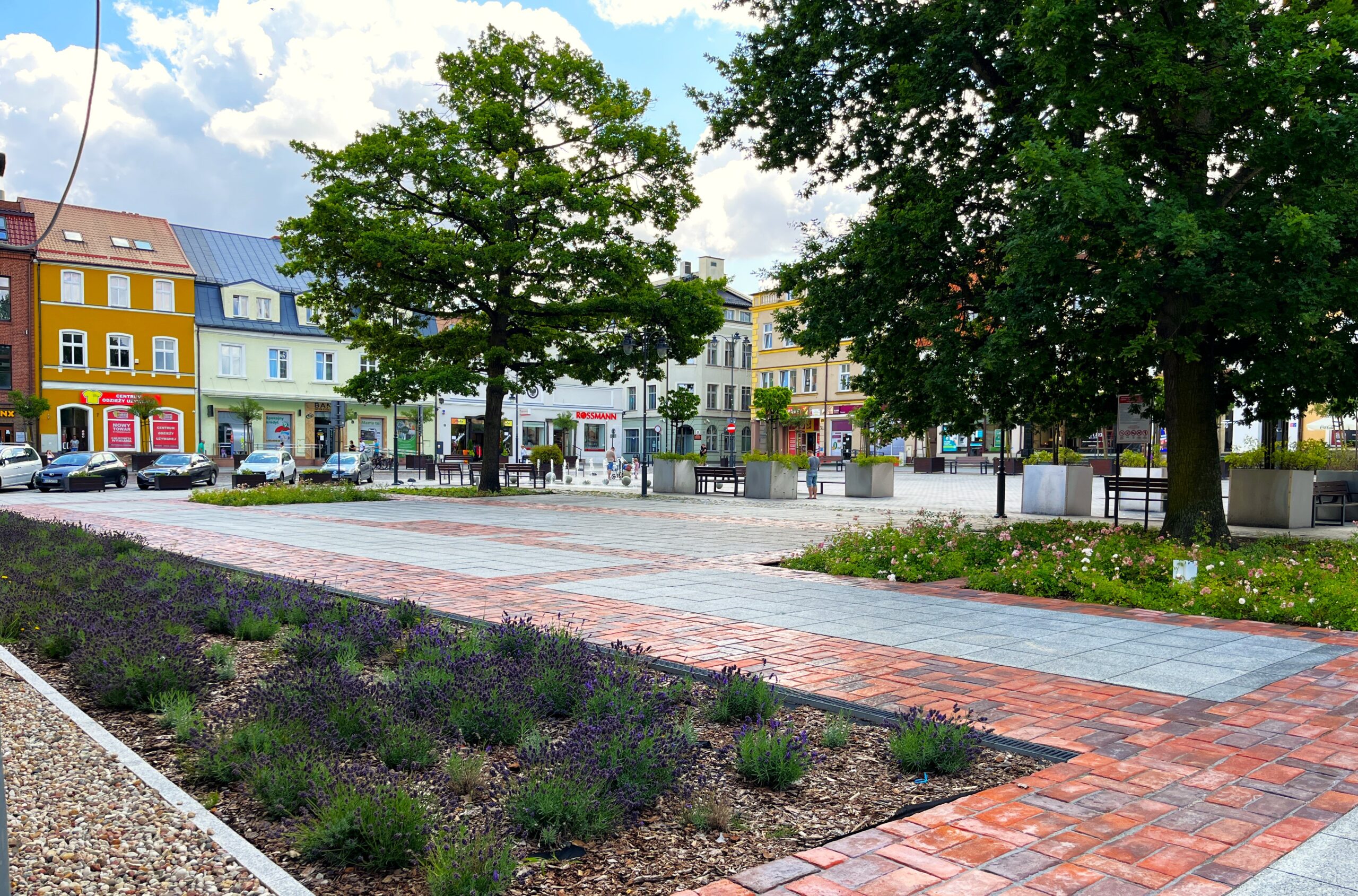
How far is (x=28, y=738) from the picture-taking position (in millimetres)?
4355

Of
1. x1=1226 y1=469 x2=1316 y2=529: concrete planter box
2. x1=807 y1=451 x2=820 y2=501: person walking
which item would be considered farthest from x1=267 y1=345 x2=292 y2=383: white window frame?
x1=1226 y1=469 x2=1316 y2=529: concrete planter box

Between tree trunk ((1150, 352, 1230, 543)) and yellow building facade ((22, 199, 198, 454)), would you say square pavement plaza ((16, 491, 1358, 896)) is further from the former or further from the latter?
yellow building facade ((22, 199, 198, 454))

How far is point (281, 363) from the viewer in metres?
55.2

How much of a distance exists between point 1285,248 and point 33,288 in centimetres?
5198

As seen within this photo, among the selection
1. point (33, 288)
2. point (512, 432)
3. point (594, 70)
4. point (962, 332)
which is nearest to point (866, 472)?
point (594, 70)

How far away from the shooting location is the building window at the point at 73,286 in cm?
4747

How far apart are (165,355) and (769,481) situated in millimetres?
37726

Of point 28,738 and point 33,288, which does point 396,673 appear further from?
point 33,288

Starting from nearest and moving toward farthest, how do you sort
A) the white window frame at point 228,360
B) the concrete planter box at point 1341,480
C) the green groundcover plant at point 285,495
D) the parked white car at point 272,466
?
the concrete planter box at point 1341,480
the green groundcover plant at point 285,495
the parked white car at point 272,466
the white window frame at point 228,360

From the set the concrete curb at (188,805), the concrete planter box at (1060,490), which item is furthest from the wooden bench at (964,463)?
the concrete curb at (188,805)

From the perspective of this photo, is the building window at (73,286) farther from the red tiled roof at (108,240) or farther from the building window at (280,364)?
the building window at (280,364)

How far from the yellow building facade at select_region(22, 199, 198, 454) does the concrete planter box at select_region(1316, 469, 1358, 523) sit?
47.1m

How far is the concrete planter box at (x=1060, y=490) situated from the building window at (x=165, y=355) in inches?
1763

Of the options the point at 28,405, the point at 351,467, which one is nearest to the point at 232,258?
the point at 28,405
